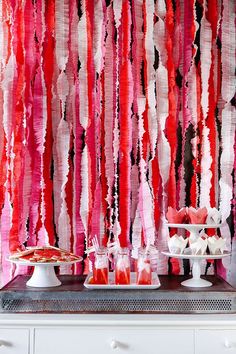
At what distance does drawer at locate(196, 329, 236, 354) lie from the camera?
6.82 feet

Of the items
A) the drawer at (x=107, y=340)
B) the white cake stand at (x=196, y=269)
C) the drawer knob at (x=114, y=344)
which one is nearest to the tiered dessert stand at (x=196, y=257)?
the white cake stand at (x=196, y=269)

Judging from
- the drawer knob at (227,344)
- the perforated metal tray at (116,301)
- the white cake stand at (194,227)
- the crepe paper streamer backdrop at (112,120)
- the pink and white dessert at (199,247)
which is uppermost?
the crepe paper streamer backdrop at (112,120)

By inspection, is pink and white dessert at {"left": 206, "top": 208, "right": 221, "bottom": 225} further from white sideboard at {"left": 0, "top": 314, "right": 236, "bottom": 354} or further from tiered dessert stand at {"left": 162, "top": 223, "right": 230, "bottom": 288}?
white sideboard at {"left": 0, "top": 314, "right": 236, "bottom": 354}

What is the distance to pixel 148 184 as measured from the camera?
2.61 metres

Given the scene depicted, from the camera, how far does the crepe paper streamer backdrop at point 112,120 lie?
2.60 metres

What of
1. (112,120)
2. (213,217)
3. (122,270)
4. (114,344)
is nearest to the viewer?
(114,344)

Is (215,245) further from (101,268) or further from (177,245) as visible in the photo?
(101,268)

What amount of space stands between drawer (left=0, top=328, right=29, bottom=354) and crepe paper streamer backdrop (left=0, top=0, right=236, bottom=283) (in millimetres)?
551

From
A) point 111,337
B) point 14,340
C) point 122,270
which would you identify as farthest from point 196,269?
point 14,340

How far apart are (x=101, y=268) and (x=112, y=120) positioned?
0.78m

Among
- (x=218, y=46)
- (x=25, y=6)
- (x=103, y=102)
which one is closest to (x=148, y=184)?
(x=103, y=102)

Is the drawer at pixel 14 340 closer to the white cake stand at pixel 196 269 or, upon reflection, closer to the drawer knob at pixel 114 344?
the drawer knob at pixel 114 344

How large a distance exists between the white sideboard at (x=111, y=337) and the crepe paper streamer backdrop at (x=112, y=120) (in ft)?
1.77

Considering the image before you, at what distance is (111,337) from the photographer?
6.82 feet
